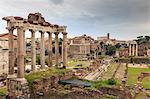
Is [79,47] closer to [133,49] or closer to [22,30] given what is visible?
[133,49]

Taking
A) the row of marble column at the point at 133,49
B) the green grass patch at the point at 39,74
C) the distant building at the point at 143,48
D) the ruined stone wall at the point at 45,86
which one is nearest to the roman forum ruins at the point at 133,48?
the row of marble column at the point at 133,49

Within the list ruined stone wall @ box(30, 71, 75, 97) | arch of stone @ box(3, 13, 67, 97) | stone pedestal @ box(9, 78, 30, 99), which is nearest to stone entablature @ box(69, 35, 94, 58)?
arch of stone @ box(3, 13, 67, 97)

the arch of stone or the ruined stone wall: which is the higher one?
the arch of stone

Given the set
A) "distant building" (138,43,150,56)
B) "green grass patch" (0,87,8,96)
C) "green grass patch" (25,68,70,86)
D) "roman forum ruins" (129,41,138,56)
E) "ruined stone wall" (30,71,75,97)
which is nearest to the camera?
"ruined stone wall" (30,71,75,97)

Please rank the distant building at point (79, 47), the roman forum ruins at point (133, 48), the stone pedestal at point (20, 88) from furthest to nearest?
the distant building at point (79, 47) → the roman forum ruins at point (133, 48) → the stone pedestal at point (20, 88)

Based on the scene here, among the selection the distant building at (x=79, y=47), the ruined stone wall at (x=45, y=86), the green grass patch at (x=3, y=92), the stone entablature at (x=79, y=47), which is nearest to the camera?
the ruined stone wall at (x=45, y=86)

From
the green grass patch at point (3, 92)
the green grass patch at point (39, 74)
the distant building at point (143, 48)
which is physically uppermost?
the distant building at point (143, 48)

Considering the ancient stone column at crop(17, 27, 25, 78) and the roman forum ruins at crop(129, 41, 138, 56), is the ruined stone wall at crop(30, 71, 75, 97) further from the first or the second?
the roman forum ruins at crop(129, 41, 138, 56)

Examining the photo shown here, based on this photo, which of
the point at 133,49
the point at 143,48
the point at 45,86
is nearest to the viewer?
the point at 45,86

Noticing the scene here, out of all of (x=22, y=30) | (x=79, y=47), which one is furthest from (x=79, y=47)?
(x=22, y=30)

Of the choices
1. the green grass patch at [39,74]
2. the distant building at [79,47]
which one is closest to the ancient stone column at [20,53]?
the green grass patch at [39,74]

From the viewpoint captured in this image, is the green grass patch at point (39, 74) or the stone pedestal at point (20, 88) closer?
the stone pedestal at point (20, 88)

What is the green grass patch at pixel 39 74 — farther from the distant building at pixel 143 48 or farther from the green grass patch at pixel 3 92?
the distant building at pixel 143 48

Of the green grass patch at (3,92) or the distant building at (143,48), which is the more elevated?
the distant building at (143,48)
